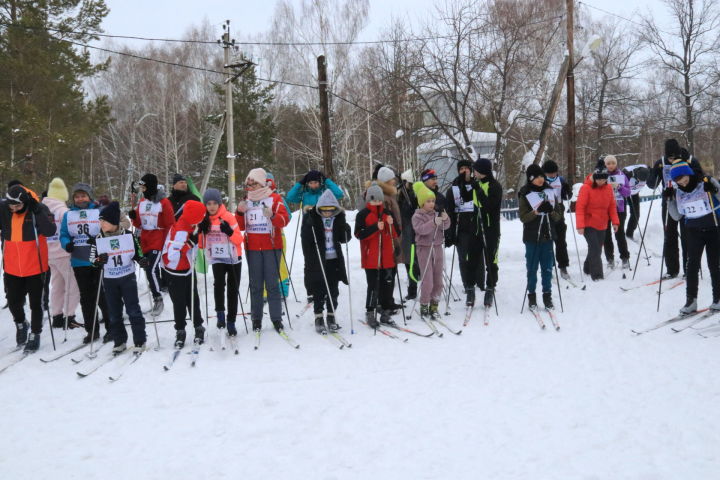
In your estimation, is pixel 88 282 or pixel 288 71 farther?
pixel 288 71

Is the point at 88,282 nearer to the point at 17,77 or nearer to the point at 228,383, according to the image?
the point at 228,383

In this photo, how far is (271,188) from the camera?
6.39 metres

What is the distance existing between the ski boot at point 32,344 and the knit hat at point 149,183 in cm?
206

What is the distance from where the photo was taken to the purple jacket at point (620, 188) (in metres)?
8.68

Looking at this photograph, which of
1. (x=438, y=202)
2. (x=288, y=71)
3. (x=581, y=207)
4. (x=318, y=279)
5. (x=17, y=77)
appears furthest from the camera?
(x=288, y=71)

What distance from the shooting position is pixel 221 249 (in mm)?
5863

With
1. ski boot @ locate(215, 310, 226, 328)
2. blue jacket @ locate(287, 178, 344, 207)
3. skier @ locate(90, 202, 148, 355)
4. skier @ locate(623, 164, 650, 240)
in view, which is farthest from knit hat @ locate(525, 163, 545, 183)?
skier @ locate(90, 202, 148, 355)

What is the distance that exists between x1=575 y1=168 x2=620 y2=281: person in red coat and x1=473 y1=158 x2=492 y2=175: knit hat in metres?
2.01

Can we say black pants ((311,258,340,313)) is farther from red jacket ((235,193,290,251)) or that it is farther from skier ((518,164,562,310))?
skier ((518,164,562,310))

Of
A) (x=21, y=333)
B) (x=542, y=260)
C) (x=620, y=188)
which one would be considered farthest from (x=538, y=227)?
(x=21, y=333)

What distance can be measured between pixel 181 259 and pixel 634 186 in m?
7.96

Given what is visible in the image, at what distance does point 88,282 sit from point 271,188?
241cm

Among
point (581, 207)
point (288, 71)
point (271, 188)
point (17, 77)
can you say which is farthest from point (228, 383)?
point (288, 71)

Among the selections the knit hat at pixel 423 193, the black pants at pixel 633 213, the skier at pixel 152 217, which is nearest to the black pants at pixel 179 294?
the skier at pixel 152 217
